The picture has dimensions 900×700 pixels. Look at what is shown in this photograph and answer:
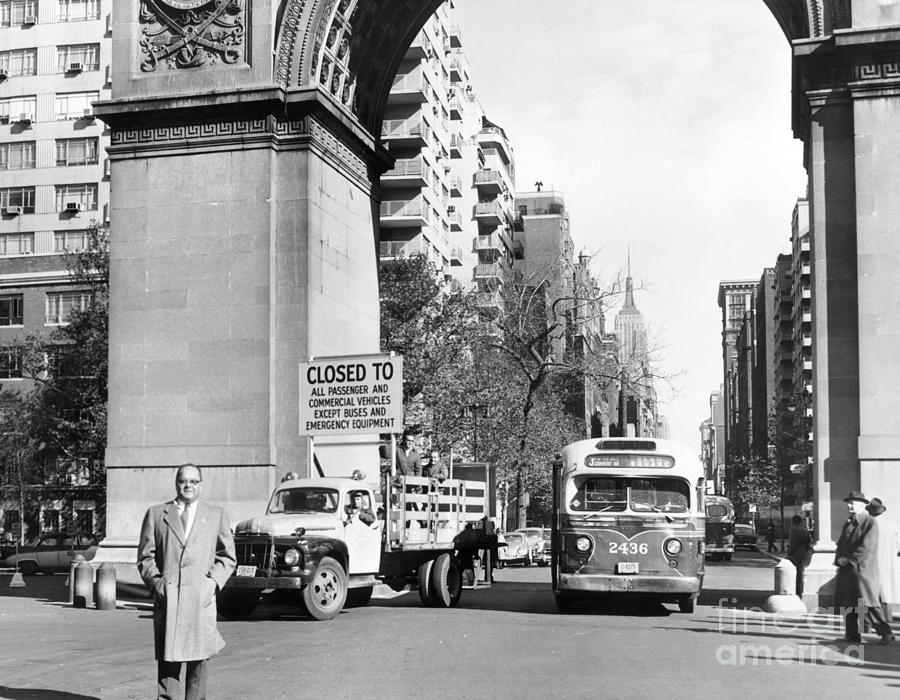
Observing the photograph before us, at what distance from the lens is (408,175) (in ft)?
243

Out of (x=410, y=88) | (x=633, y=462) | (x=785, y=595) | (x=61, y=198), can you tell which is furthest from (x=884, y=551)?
(x=61, y=198)

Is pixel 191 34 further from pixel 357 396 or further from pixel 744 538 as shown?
pixel 744 538

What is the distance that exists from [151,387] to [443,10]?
213 ft

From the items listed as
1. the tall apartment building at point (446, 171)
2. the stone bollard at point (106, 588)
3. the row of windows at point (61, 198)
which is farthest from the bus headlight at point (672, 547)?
the row of windows at point (61, 198)

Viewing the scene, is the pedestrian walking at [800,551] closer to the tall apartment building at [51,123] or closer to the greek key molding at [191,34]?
the greek key molding at [191,34]

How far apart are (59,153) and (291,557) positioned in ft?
200

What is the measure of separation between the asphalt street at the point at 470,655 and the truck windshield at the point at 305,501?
5.45 feet

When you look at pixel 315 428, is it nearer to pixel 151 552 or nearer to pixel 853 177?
pixel 853 177

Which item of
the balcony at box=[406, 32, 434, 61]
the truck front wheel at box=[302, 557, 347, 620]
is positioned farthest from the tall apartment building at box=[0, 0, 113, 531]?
the truck front wheel at box=[302, 557, 347, 620]

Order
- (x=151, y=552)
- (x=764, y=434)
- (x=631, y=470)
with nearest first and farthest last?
(x=151, y=552), (x=631, y=470), (x=764, y=434)

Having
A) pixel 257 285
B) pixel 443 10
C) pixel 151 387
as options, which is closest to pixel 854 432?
pixel 257 285

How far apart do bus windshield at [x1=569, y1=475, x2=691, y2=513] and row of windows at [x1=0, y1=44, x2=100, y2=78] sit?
2377 inches

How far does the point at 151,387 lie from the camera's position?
81.7 ft

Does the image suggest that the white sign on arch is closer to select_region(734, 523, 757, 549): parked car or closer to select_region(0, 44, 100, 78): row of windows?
select_region(0, 44, 100, 78): row of windows
